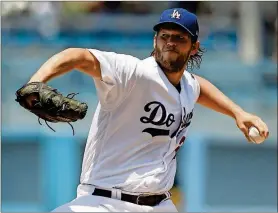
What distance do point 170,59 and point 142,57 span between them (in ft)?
20.7

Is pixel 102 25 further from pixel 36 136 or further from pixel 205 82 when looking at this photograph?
pixel 205 82

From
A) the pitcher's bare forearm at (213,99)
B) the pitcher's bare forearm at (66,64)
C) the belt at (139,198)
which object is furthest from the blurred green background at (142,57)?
the pitcher's bare forearm at (66,64)

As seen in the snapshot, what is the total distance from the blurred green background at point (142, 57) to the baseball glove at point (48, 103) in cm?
634

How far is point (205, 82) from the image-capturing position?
4.96 meters

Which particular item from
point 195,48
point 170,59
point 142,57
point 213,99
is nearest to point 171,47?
point 170,59

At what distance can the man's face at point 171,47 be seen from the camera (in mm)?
4391

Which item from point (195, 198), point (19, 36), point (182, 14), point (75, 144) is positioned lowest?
point (195, 198)

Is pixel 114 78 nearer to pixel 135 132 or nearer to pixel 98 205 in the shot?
pixel 135 132

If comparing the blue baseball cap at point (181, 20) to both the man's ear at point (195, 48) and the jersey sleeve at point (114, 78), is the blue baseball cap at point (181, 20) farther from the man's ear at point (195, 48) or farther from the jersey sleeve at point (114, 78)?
the jersey sleeve at point (114, 78)

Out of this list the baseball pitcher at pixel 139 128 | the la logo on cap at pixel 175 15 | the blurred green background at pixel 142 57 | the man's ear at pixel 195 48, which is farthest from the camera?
the blurred green background at pixel 142 57

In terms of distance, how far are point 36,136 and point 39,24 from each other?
1.88m

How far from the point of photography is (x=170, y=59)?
4.41 metres

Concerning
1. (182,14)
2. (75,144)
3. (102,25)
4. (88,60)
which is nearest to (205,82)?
(182,14)

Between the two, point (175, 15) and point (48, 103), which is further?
point (175, 15)
